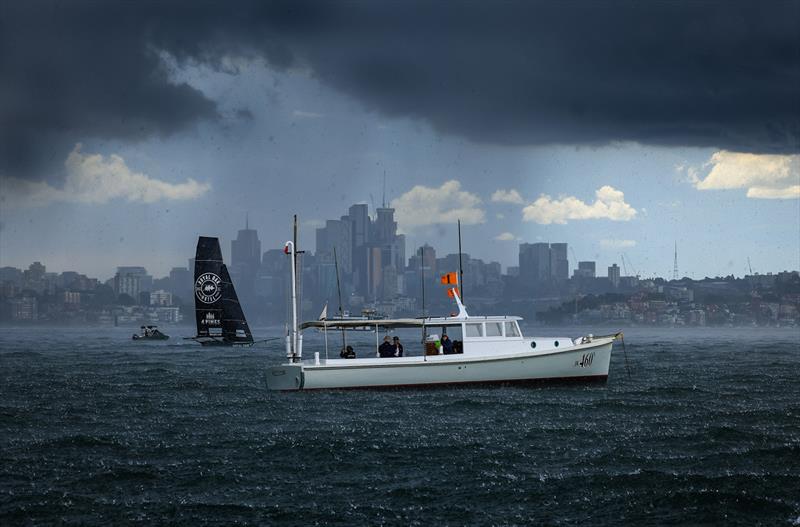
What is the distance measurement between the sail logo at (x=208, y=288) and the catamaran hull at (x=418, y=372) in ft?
150

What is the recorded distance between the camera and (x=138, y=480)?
26438 millimetres

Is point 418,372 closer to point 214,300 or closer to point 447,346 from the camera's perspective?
point 447,346

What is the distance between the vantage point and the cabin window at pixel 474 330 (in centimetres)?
4647

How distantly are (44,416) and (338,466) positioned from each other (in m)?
19.6

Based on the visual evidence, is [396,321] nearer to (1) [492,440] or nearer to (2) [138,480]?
(1) [492,440]

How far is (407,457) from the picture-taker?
2978cm

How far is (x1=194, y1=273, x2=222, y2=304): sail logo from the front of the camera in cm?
9082

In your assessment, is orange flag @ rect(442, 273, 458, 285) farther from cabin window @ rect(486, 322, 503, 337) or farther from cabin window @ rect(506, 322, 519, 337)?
cabin window @ rect(506, 322, 519, 337)

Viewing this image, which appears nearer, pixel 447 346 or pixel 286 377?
pixel 286 377

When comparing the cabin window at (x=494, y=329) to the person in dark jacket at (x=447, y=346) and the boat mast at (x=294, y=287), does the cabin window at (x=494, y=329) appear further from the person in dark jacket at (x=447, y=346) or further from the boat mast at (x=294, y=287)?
the boat mast at (x=294, y=287)

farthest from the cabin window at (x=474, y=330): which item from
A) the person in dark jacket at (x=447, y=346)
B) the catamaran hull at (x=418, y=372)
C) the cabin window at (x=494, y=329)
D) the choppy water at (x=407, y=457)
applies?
the choppy water at (x=407, y=457)

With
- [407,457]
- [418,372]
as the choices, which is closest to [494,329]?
[418,372]

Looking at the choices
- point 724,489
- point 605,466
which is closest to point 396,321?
point 605,466

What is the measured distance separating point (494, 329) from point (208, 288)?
5125 centimetres
